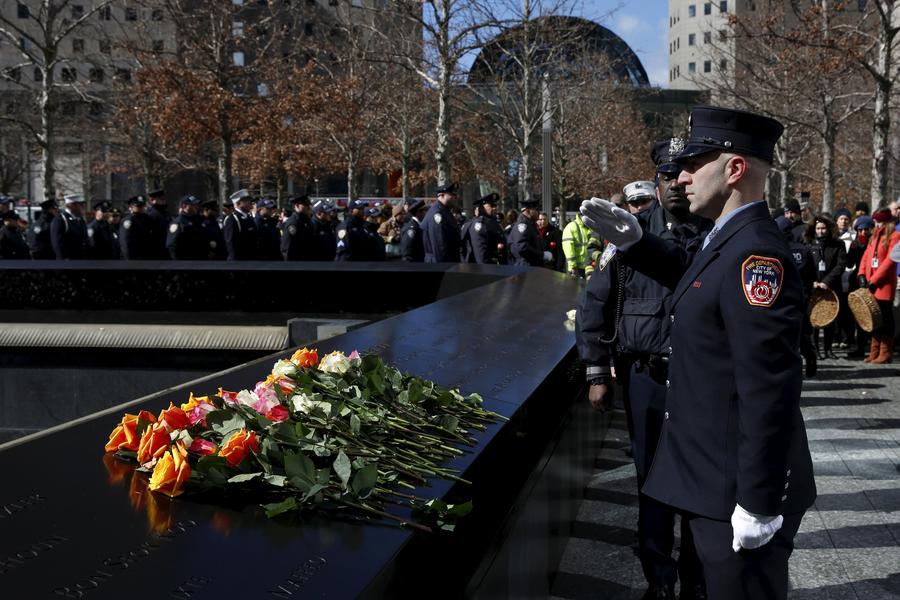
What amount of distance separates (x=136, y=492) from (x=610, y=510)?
4329 millimetres

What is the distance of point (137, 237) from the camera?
45.3ft

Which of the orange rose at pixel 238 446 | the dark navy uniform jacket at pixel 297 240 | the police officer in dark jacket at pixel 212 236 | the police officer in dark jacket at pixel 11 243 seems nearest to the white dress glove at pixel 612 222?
the orange rose at pixel 238 446

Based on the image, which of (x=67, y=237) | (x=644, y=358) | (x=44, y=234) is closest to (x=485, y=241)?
(x=67, y=237)

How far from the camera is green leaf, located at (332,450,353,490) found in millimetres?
2621

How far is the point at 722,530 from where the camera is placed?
9.61 feet

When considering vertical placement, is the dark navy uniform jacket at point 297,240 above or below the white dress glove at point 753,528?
above

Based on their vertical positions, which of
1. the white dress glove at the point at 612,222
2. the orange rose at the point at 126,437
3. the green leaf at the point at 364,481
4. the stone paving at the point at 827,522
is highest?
the white dress glove at the point at 612,222

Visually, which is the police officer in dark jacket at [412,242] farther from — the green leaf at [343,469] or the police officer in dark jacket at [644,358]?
the green leaf at [343,469]

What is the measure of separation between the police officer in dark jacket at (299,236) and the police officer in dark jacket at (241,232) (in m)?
0.48

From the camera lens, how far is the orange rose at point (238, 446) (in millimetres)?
2622

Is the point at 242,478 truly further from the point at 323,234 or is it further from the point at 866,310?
the point at 323,234

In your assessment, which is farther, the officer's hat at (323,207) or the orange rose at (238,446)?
the officer's hat at (323,207)

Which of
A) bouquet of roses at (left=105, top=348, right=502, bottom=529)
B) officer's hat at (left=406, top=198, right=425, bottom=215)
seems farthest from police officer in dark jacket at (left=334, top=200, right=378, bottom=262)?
bouquet of roses at (left=105, top=348, right=502, bottom=529)

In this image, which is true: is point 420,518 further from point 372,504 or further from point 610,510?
point 610,510
